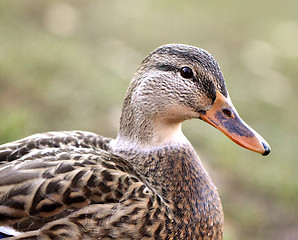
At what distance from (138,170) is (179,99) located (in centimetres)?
43

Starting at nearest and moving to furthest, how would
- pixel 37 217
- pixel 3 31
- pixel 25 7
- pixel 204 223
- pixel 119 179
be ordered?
pixel 37 217 → pixel 119 179 → pixel 204 223 → pixel 3 31 → pixel 25 7

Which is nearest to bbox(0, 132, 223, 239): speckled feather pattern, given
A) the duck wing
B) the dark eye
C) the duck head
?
the duck wing

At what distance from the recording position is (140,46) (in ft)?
20.6

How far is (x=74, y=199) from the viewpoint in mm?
2092

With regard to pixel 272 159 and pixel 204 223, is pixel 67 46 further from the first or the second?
pixel 204 223

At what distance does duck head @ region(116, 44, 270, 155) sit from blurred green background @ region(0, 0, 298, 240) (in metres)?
1.20

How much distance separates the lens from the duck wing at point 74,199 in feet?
6.69

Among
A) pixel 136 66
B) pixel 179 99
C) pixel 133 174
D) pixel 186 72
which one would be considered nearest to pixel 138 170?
pixel 133 174

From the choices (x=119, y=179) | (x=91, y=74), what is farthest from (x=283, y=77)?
(x=119, y=179)

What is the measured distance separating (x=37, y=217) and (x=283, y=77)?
523 centimetres

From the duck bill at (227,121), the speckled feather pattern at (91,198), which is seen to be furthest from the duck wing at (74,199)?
the duck bill at (227,121)

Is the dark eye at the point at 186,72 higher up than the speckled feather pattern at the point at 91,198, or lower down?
higher up

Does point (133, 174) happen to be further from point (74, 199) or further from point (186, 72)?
point (186, 72)

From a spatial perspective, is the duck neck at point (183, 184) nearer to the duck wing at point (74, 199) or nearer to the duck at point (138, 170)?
the duck at point (138, 170)
